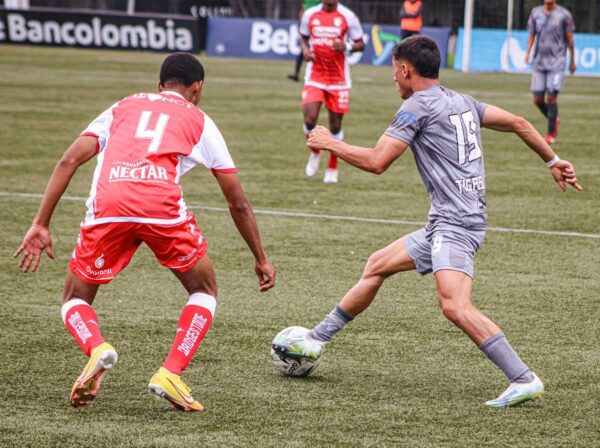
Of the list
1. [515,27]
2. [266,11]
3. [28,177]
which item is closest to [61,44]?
[266,11]

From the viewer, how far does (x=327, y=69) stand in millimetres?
13984

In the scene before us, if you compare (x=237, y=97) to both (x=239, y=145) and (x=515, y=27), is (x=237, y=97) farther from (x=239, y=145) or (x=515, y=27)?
(x=515, y=27)

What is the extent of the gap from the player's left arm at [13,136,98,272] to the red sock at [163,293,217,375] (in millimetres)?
719

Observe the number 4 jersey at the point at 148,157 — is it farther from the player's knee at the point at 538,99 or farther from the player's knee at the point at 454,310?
the player's knee at the point at 538,99

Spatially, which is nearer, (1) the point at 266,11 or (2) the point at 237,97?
(2) the point at 237,97

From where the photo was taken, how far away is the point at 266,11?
43031mm

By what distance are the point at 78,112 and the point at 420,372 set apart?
571 inches

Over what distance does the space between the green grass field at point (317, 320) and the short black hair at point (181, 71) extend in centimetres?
157

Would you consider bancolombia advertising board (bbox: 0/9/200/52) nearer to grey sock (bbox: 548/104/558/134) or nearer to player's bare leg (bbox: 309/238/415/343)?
grey sock (bbox: 548/104/558/134)

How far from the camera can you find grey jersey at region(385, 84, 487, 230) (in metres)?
5.61

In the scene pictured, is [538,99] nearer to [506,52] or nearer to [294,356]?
[294,356]

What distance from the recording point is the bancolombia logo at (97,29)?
3738 centimetres

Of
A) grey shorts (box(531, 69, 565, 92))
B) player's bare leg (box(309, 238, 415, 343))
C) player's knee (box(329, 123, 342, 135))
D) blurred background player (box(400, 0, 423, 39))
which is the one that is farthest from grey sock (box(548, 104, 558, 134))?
player's bare leg (box(309, 238, 415, 343))

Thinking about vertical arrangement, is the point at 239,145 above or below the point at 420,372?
below
